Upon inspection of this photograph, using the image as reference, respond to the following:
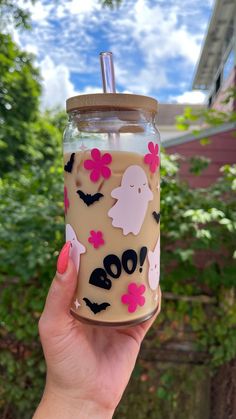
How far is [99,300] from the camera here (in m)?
0.98

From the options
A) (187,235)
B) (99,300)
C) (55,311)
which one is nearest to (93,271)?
(99,300)

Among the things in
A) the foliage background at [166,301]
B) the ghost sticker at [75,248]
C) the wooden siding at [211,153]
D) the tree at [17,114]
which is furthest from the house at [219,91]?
the tree at [17,114]

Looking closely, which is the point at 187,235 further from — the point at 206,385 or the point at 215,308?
the point at 206,385

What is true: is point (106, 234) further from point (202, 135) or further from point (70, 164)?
point (202, 135)

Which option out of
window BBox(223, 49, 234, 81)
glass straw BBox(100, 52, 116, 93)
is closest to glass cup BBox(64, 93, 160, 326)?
glass straw BBox(100, 52, 116, 93)

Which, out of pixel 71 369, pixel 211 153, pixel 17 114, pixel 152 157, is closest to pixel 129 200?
pixel 152 157

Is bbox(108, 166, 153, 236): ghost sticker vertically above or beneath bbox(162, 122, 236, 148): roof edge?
beneath

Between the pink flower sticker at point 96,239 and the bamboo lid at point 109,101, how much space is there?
33 centimetres

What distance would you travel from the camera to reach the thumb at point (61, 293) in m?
0.98

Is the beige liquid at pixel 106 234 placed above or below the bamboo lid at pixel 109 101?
below

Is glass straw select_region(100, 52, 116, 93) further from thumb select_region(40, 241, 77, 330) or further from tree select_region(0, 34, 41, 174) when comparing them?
tree select_region(0, 34, 41, 174)

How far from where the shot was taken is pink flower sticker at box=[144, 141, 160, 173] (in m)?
0.98

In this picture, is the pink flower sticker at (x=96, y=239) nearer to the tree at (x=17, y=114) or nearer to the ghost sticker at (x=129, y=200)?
the ghost sticker at (x=129, y=200)

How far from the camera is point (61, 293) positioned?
3.28ft
